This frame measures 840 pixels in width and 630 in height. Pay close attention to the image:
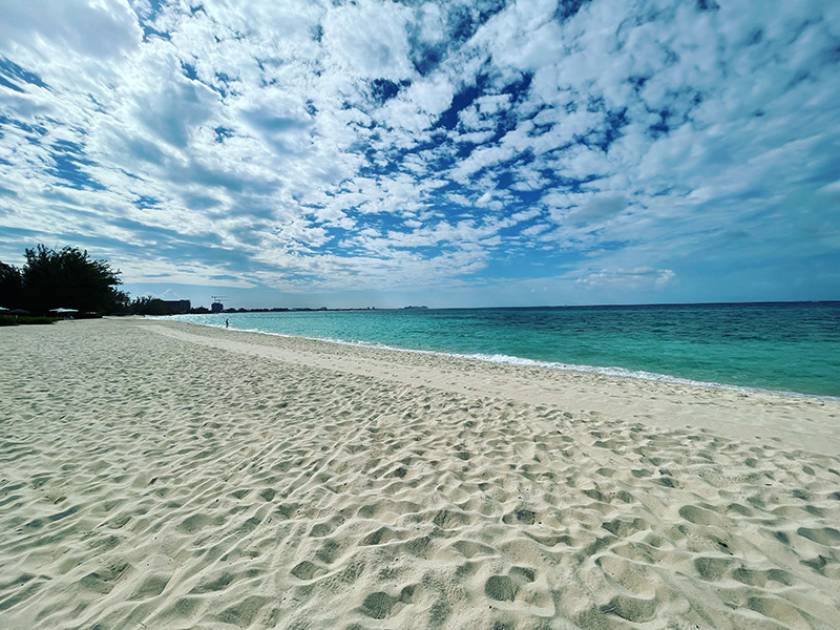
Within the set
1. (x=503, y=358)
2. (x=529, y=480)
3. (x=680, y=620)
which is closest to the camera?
(x=680, y=620)

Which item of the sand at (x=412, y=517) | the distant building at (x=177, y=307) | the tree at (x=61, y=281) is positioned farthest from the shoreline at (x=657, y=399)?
the distant building at (x=177, y=307)

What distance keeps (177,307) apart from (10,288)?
408 feet

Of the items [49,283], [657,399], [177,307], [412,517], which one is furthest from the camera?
[177,307]

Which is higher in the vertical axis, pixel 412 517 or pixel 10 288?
pixel 10 288

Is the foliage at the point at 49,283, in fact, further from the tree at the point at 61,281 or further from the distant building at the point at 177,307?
the distant building at the point at 177,307

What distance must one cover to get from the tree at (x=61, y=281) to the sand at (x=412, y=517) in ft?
236

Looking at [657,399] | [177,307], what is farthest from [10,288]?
[177,307]

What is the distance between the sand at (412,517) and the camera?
7.95 ft

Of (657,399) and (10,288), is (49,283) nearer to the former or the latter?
(10,288)

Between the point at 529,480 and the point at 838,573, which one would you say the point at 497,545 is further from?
the point at 838,573

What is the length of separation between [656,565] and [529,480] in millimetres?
1549

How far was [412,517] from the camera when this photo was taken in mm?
3465

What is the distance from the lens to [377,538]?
3135 mm

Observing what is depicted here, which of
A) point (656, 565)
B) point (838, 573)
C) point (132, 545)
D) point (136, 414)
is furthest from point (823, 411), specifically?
point (136, 414)
